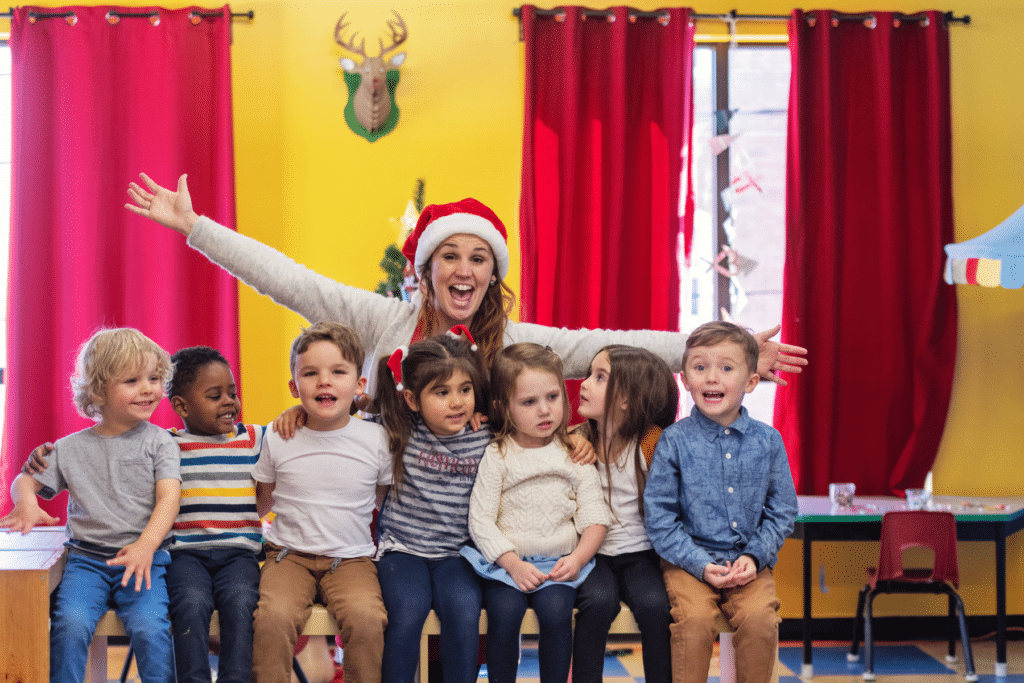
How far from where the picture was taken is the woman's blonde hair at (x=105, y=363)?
2.07 metres

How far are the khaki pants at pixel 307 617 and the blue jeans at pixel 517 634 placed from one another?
0.25 m

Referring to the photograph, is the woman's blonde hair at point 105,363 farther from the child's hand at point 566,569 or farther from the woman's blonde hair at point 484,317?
the child's hand at point 566,569

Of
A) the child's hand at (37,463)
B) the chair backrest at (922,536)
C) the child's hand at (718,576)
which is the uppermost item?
the child's hand at (37,463)

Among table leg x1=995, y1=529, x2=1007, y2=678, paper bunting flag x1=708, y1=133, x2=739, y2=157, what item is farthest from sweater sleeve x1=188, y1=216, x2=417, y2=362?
table leg x1=995, y1=529, x2=1007, y2=678

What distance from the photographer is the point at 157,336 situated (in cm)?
407


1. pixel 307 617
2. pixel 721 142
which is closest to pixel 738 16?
pixel 721 142

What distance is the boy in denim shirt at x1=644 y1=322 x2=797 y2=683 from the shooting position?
1998mm

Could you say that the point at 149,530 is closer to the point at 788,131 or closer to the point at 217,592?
the point at 217,592

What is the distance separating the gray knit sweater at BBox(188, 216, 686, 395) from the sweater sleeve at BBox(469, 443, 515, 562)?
40cm

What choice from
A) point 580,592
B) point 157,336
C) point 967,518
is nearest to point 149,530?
point 580,592

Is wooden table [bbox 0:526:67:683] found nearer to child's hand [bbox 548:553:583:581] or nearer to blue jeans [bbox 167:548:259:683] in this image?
blue jeans [bbox 167:548:259:683]

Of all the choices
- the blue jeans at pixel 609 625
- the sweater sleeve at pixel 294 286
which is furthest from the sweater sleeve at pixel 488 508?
the sweater sleeve at pixel 294 286

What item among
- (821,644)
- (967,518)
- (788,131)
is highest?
(788,131)

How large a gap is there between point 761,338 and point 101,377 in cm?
172
